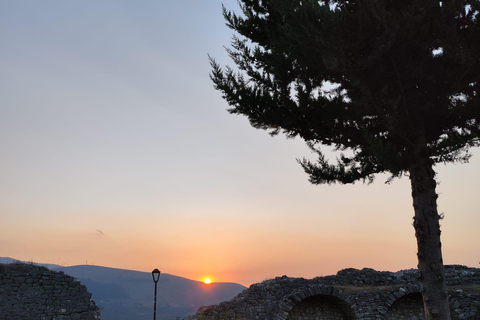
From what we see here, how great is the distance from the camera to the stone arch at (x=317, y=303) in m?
17.1

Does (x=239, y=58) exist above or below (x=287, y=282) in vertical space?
above

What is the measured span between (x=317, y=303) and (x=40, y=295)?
11.2 m

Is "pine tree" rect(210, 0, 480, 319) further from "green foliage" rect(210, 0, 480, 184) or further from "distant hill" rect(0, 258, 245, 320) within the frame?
"distant hill" rect(0, 258, 245, 320)

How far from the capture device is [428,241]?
9.58 metres

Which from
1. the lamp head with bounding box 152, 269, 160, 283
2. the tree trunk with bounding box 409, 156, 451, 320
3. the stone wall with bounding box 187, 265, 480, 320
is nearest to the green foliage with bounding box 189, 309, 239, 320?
the stone wall with bounding box 187, 265, 480, 320

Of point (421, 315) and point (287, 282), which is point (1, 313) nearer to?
point (287, 282)

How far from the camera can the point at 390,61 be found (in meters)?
9.97

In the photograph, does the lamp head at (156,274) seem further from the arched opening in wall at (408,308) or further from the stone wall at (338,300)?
the arched opening in wall at (408,308)

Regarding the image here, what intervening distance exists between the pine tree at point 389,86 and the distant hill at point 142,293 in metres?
134

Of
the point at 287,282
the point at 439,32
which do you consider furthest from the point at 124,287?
the point at 439,32

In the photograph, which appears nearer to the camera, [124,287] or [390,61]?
[390,61]

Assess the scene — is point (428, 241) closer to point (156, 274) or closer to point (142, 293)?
point (156, 274)

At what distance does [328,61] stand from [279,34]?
2666 mm

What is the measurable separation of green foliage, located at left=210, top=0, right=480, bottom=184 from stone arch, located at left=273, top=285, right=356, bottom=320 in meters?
7.45
